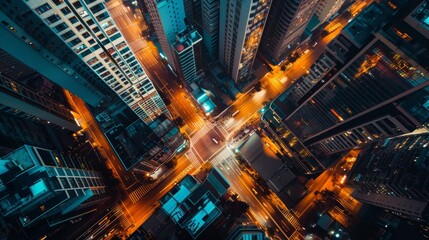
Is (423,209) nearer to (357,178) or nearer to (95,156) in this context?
(357,178)

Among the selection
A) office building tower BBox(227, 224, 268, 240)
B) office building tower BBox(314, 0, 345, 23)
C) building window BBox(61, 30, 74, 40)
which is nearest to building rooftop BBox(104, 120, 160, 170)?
office building tower BBox(227, 224, 268, 240)

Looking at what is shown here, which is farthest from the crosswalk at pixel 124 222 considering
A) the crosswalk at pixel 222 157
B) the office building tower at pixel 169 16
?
the office building tower at pixel 169 16

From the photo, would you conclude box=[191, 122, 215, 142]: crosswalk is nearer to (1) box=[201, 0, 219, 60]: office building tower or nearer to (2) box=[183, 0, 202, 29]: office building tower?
(1) box=[201, 0, 219, 60]: office building tower

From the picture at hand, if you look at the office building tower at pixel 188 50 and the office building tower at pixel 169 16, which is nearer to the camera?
the office building tower at pixel 169 16

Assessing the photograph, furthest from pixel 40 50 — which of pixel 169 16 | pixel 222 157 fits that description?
pixel 222 157

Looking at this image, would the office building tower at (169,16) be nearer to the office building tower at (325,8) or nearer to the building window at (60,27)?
the building window at (60,27)

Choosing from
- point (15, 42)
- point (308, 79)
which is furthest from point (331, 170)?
point (15, 42)
